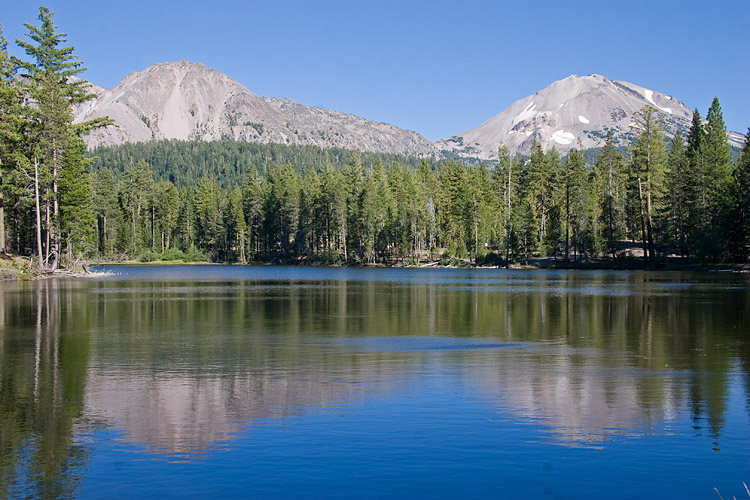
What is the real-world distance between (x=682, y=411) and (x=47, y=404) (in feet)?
49.8

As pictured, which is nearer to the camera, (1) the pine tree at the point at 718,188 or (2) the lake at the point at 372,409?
(2) the lake at the point at 372,409

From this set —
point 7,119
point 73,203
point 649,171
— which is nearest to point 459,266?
point 649,171

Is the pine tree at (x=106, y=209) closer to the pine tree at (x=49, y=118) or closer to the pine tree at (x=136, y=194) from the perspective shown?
the pine tree at (x=136, y=194)

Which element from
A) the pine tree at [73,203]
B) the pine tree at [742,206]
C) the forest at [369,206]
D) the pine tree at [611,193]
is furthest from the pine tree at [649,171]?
the pine tree at [73,203]

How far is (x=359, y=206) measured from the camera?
135750 mm

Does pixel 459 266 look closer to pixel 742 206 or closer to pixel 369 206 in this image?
pixel 369 206

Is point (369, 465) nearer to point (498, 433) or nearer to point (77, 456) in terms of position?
point (498, 433)

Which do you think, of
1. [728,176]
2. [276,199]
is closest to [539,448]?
[728,176]

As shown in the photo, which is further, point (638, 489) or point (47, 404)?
point (47, 404)

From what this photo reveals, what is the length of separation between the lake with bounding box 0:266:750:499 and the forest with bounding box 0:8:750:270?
1727 inches

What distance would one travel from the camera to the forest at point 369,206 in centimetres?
7325

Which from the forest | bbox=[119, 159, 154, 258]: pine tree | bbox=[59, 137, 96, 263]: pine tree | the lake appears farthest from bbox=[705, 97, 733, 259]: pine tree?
bbox=[119, 159, 154, 258]: pine tree

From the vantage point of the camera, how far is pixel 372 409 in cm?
1633

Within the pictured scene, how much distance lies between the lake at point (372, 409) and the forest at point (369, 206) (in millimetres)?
43855
